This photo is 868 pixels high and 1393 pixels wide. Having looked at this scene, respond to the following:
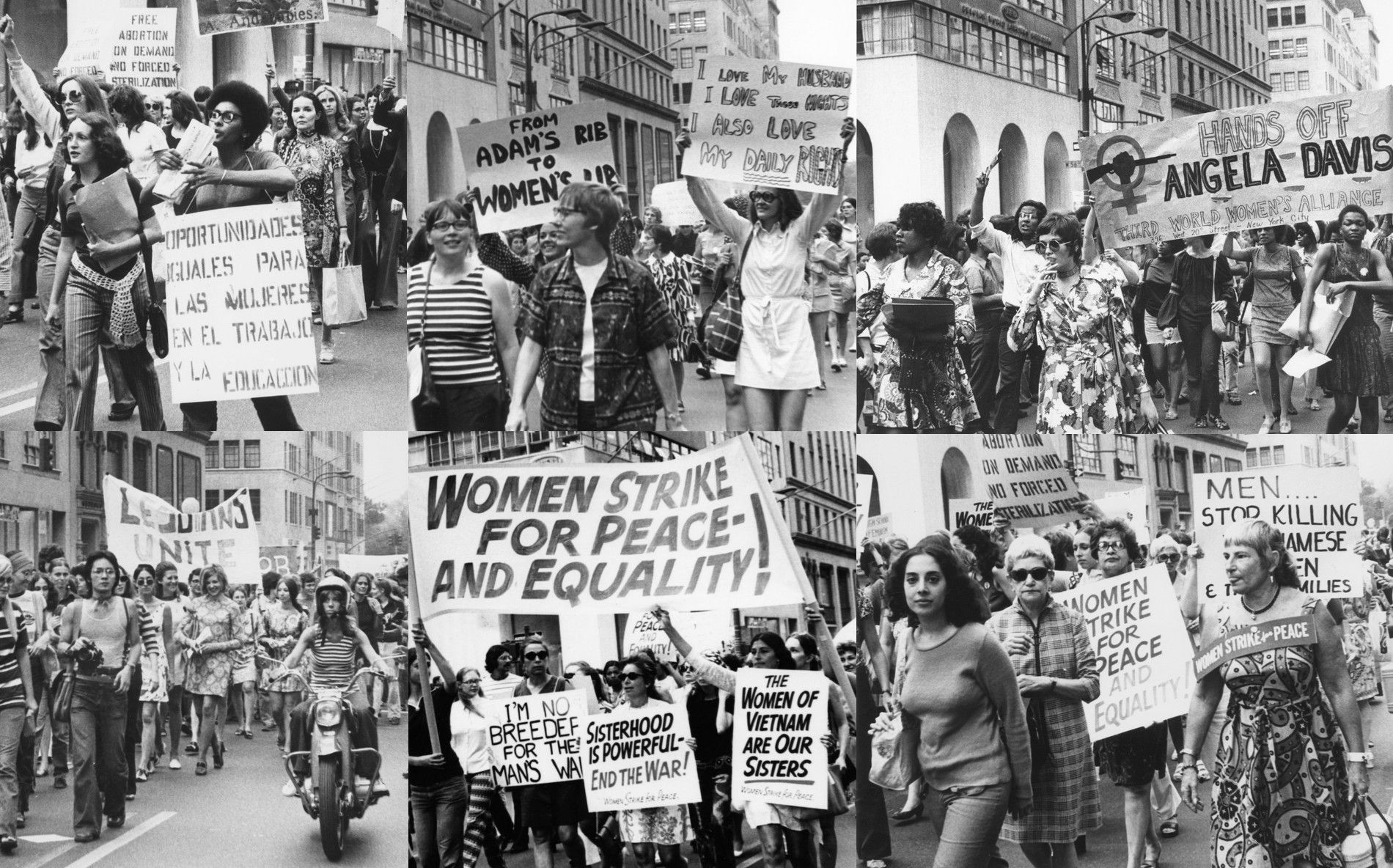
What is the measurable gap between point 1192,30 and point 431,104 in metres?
4.06

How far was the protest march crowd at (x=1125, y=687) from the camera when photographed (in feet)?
26.7

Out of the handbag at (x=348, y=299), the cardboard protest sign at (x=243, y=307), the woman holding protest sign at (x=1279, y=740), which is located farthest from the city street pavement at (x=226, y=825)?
the woman holding protest sign at (x=1279, y=740)

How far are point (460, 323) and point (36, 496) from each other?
228 cm

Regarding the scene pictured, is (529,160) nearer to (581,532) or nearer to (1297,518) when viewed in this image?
(581,532)

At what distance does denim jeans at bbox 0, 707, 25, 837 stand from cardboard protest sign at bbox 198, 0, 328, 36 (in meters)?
3.50

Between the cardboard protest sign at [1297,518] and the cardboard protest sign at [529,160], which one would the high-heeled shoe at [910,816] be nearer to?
the cardboard protest sign at [1297,518]

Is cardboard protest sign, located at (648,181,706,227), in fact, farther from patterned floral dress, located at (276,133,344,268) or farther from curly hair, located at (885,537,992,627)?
curly hair, located at (885,537,992,627)

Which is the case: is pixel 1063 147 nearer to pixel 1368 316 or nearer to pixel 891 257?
pixel 891 257

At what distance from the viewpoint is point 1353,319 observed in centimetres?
883

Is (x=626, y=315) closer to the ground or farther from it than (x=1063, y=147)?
closer to the ground

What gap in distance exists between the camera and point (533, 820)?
8375 millimetres

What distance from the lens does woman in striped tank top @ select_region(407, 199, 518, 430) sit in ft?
27.4

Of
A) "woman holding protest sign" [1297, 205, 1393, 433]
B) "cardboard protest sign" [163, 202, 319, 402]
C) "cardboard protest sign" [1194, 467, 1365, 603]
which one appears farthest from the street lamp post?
"woman holding protest sign" [1297, 205, 1393, 433]

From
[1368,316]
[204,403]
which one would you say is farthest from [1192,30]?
[204,403]
